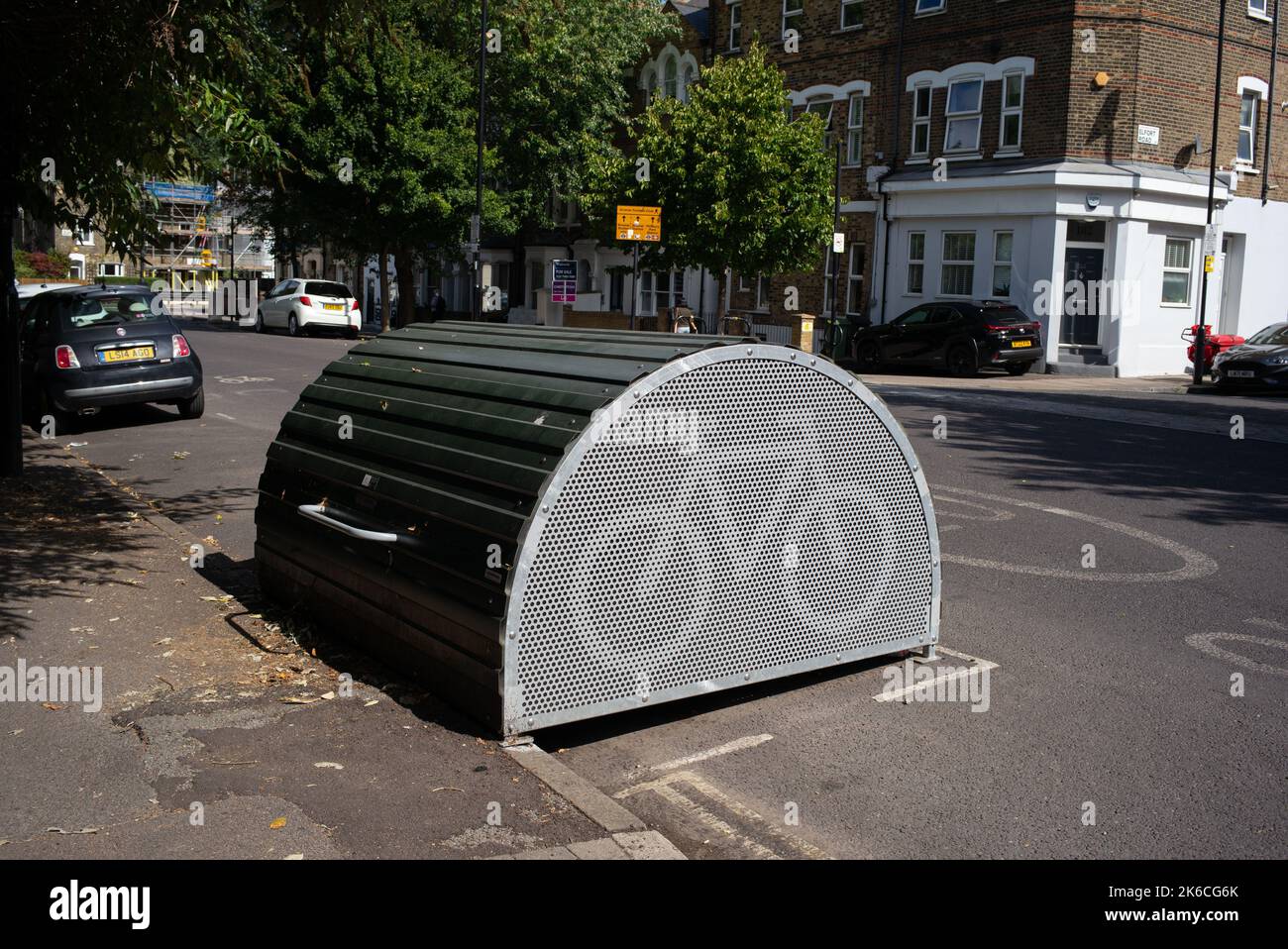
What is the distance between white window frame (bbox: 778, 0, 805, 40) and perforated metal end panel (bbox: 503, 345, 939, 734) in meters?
33.0

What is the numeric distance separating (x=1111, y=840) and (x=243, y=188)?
45.2 m

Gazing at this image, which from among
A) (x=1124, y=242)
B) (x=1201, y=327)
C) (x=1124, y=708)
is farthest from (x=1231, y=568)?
(x=1124, y=242)

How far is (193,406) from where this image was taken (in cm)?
1599

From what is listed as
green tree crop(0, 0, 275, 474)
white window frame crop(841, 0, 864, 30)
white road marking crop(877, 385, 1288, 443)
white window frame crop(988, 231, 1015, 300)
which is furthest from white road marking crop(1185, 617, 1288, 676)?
white window frame crop(841, 0, 864, 30)

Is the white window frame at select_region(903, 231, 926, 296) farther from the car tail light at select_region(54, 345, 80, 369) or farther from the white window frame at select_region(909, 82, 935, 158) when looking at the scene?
the car tail light at select_region(54, 345, 80, 369)

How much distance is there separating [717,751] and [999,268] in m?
27.3

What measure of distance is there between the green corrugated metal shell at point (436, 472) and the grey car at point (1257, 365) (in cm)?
2011

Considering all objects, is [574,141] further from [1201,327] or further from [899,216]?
[1201,327]

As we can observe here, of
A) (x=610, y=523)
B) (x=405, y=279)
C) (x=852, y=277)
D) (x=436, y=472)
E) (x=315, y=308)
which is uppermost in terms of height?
(x=852, y=277)

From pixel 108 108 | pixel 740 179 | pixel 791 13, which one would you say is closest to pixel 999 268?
pixel 740 179

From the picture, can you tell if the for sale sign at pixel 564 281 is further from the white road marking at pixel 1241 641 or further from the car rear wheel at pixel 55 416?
the white road marking at pixel 1241 641

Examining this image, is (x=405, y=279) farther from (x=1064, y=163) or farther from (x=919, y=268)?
(x=1064, y=163)

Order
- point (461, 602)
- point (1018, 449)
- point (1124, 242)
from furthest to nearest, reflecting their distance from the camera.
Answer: point (1124, 242) → point (1018, 449) → point (461, 602)

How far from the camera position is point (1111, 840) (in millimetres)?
4105
